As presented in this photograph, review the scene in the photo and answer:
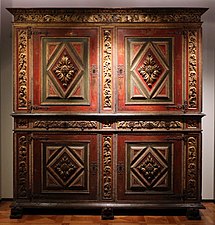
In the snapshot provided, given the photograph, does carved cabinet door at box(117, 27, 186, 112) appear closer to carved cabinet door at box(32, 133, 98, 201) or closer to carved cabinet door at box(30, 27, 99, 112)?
carved cabinet door at box(30, 27, 99, 112)

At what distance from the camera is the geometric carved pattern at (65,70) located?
14.9 feet

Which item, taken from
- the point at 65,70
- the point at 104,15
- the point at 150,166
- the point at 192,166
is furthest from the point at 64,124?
the point at 192,166

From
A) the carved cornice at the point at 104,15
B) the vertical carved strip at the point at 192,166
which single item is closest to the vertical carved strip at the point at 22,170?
the carved cornice at the point at 104,15

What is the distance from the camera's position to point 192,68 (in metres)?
4.54

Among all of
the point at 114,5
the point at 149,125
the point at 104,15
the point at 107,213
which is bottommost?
the point at 107,213

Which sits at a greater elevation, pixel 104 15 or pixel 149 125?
pixel 104 15

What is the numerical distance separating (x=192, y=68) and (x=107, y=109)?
903mm

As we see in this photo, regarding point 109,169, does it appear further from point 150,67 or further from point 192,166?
point 150,67

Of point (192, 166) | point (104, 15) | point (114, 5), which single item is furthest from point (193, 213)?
point (114, 5)

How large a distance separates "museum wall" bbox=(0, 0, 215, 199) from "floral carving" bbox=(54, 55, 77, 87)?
87cm

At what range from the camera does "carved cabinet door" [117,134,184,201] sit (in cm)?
457

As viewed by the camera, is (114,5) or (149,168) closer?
(149,168)

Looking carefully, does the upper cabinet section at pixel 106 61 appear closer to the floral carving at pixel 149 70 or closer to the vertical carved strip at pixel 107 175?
the floral carving at pixel 149 70

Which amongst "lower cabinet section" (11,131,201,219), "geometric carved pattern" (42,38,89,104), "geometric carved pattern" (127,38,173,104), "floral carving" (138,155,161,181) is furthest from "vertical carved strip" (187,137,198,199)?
"geometric carved pattern" (42,38,89,104)
